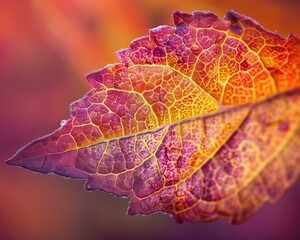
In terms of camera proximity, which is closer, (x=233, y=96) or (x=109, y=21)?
(x=233, y=96)

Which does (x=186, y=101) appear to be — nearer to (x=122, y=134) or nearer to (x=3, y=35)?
(x=122, y=134)

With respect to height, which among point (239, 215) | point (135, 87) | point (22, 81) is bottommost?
point (239, 215)

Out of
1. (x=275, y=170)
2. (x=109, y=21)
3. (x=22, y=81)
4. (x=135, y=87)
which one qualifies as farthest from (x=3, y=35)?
(x=275, y=170)

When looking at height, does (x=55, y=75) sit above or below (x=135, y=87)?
above

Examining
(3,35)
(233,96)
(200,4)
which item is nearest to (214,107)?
(233,96)

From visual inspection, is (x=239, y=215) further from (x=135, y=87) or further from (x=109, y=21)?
(x=109, y=21)

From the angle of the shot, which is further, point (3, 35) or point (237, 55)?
point (3, 35)
